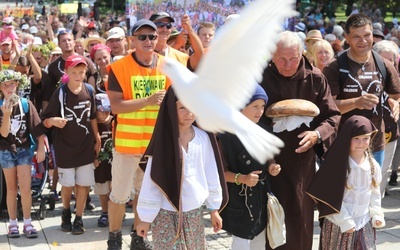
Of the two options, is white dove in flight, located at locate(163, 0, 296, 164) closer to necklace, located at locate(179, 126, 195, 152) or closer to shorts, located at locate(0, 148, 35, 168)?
necklace, located at locate(179, 126, 195, 152)

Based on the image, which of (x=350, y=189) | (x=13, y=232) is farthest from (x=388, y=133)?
(x=13, y=232)

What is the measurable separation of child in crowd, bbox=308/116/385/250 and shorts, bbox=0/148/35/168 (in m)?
3.25

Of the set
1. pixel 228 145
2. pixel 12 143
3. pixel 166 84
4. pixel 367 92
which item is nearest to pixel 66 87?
pixel 12 143

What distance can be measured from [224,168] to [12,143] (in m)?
2.78

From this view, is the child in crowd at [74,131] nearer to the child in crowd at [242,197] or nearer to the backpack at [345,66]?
the child in crowd at [242,197]

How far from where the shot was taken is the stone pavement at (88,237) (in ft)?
22.4

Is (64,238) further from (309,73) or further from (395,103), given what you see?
(395,103)

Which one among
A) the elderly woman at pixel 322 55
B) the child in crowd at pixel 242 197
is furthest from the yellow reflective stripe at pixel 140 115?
the elderly woman at pixel 322 55

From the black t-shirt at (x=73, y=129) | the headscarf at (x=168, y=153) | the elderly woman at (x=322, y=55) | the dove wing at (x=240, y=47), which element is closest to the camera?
the dove wing at (x=240, y=47)

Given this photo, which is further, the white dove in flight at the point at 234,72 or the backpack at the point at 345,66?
the backpack at the point at 345,66

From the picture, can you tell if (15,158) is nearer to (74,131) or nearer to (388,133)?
(74,131)

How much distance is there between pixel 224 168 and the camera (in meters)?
5.29

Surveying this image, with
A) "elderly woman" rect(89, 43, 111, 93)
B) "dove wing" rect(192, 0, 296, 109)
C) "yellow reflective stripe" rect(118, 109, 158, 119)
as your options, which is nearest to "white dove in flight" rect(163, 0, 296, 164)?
"dove wing" rect(192, 0, 296, 109)

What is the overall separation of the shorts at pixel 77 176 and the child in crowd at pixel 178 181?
2.31 m
